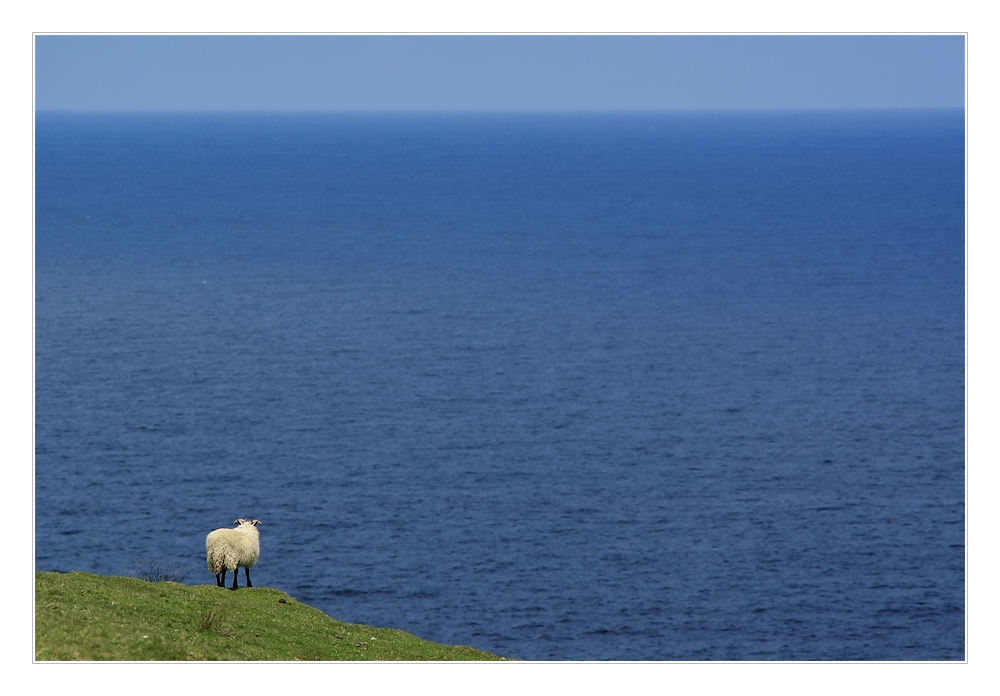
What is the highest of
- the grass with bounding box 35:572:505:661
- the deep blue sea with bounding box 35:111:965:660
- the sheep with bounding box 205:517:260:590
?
the deep blue sea with bounding box 35:111:965:660

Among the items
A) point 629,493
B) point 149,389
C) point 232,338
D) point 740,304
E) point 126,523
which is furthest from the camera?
point 740,304

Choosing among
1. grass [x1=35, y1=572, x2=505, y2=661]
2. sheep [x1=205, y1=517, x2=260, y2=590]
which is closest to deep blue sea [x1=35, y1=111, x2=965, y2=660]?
sheep [x1=205, y1=517, x2=260, y2=590]

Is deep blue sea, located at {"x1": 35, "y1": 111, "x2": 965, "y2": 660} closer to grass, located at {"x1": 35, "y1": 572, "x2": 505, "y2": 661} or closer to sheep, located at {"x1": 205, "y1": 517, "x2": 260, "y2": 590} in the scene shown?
sheep, located at {"x1": 205, "y1": 517, "x2": 260, "y2": 590}

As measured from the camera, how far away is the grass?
26734 mm

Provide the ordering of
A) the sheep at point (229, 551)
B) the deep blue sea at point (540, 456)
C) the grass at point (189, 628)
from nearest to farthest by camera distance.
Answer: the grass at point (189, 628) < the sheep at point (229, 551) < the deep blue sea at point (540, 456)

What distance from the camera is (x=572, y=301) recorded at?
570 ft

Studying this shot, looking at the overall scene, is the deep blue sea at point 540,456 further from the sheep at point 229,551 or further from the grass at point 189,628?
the grass at point 189,628

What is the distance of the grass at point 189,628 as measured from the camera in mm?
26734

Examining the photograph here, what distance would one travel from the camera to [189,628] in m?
29.9

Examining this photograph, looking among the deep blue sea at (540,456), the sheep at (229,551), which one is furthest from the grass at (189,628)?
the deep blue sea at (540,456)
